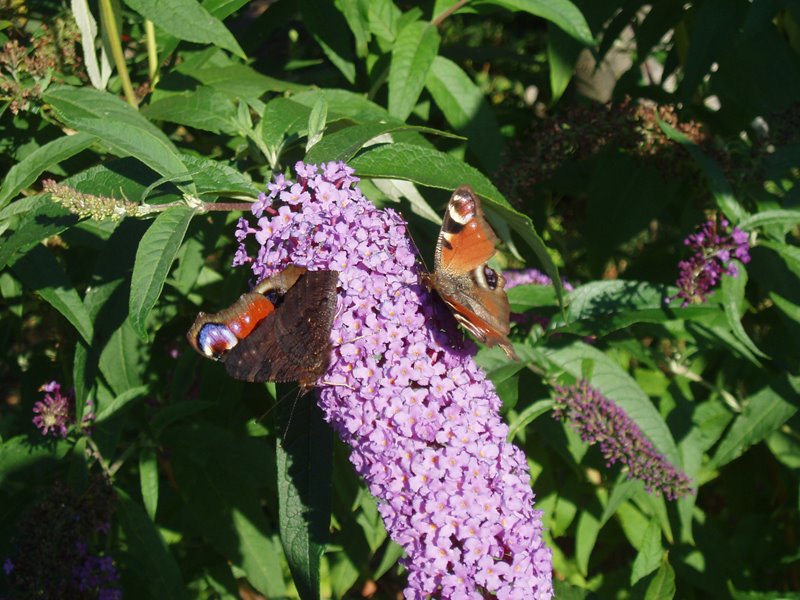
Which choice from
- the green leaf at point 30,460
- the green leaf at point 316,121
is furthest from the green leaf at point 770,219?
the green leaf at point 30,460

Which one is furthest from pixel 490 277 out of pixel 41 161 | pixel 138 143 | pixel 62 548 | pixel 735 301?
pixel 62 548

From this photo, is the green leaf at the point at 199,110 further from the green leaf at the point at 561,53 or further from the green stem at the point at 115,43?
the green leaf at the point at 561,53

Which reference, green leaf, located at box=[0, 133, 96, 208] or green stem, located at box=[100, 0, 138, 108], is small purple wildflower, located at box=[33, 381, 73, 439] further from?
green stem, located at box=[100, 0, 138, 108]

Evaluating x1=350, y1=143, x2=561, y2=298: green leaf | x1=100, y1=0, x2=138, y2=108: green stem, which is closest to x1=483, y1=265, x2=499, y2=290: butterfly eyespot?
x1=350, y1=143, x2=561, y2=298: green leaf

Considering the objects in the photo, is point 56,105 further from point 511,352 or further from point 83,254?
point 511,352

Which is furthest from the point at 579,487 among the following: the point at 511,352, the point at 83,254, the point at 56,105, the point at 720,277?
the point at 56,105

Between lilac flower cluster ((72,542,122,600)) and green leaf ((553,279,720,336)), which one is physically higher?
green leaf ((553,279,720,336))

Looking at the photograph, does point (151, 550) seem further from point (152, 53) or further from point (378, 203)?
point (152, 53)
